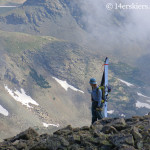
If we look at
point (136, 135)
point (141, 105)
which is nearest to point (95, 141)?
point (136, 135)

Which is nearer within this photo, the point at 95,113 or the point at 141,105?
the point at 95,113

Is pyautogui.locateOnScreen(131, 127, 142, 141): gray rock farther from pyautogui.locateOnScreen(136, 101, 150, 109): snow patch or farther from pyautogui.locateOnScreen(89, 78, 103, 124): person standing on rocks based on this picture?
pyautogui.locateOnScreen(136, 101, 150, 109): snow patch

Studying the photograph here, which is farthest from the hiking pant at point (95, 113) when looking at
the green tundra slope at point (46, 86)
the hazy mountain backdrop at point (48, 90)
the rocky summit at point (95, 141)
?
the hazy mountain backdrop at point (48, 90)

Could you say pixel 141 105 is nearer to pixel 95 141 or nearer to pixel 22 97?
pixel 22 97

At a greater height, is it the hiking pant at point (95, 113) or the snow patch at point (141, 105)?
the snow patch at point (141, 105)

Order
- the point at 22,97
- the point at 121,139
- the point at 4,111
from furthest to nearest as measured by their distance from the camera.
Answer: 1. the point at 22,97
2. the point at 4,111
3. the point at 121,139

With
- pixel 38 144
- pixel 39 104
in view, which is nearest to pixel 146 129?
pixel 38 144

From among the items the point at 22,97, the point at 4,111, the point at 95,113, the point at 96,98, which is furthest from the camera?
the point at 22,97

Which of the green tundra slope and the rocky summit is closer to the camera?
the rocky summit

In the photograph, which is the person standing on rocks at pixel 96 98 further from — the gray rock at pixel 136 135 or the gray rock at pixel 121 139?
the gray rock at pixel 121 139

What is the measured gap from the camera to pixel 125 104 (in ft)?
556

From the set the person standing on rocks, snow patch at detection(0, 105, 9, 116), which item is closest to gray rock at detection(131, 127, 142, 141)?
the person standing on rocks

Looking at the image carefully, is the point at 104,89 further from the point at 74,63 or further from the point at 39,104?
the point at 74,63

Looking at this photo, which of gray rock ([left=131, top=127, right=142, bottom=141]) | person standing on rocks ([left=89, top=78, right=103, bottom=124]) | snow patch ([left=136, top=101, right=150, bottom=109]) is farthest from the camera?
snow patch ([left=136, top=101, right=150, bottom=109])
